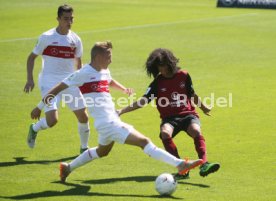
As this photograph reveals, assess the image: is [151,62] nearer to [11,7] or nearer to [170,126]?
[170,126]

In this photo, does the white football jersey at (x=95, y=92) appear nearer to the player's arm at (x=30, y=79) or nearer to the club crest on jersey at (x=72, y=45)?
the player's arm at (x=30, y=79)

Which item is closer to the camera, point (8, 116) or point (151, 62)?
point (151, 62)

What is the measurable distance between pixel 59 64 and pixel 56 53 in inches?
7.8

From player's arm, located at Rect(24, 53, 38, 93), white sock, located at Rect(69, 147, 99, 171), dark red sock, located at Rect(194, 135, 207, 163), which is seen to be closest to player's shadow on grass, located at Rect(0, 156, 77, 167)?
player's arm, located at Rect(24, 53, 38, 93)

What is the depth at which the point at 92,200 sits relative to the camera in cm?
1041

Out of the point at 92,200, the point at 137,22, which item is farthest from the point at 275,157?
the point at 137,22

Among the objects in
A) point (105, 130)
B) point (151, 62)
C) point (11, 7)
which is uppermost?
point (151, 62)

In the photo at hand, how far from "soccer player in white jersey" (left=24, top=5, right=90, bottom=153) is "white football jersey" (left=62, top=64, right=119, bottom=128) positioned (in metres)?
2.09

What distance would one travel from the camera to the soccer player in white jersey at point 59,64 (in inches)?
518

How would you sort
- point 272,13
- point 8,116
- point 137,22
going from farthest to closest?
point 272,13
point 137,22
point 8,116

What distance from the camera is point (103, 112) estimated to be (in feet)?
35.8

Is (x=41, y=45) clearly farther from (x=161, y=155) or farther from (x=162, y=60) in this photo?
(x=161, y=155)

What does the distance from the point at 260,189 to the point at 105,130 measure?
236 centimetres

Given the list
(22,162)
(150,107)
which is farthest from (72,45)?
(150,107)
